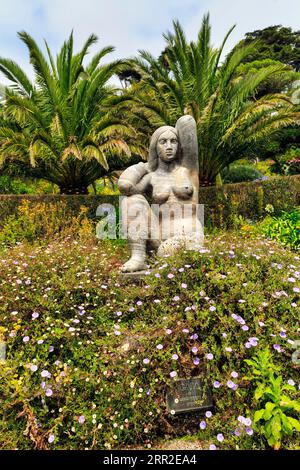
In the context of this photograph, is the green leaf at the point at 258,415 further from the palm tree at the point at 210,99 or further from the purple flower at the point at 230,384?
the palm tree at the point at 210,99

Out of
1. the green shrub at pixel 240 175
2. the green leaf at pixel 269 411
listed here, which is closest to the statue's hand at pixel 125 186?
the green leaf at pixel 269 411

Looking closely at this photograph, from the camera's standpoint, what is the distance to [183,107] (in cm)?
800

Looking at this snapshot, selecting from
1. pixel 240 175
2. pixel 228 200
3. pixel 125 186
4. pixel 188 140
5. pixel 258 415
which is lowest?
pixel 258 415

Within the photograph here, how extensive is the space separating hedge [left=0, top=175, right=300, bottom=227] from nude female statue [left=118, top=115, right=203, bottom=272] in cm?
347

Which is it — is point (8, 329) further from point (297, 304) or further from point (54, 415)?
point (297, 304)

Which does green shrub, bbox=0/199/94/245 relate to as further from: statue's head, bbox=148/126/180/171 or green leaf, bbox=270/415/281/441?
green leaf, bbox=270/415/281/441

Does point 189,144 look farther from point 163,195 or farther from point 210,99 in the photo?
point 210,99

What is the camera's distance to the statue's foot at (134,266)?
3.35 meters

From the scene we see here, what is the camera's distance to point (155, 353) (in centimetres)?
233

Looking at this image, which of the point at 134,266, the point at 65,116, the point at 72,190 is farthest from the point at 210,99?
the point at 134,266

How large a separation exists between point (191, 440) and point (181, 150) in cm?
302

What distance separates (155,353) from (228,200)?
18.4 ft

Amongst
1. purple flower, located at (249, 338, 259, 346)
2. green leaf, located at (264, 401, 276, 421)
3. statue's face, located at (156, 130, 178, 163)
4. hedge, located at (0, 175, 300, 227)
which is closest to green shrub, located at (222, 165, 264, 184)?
hedge, located at (0, 175, 300, 227)

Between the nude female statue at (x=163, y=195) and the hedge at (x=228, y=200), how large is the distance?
347 cm
